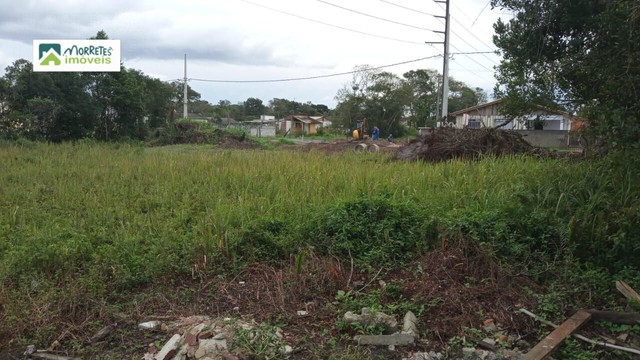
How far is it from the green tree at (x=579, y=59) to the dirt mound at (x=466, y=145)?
2.01 m

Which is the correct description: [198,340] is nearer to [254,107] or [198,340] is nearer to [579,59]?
[579,59]

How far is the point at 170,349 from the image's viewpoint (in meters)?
3.18

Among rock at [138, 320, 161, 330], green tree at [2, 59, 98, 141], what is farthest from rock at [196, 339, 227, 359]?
green tree at [2, 59, 98, 141]

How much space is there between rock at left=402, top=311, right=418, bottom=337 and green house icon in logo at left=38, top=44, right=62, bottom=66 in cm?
1776

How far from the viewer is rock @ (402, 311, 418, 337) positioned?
337cm

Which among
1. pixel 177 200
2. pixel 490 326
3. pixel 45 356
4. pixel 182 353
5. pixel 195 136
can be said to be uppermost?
pixel 195 136

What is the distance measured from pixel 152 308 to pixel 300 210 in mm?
2158

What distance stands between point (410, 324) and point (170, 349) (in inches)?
68.3

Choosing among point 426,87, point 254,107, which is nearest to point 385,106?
point 426,87

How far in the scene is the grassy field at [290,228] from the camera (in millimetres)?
4176

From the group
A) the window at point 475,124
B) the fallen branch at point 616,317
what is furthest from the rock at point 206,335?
the window at point 475,124

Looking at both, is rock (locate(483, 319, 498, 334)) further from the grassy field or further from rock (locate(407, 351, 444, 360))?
the grassy field

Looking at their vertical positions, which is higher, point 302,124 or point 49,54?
point 49,54

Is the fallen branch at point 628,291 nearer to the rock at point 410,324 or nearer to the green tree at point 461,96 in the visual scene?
the rock at point 410,324
